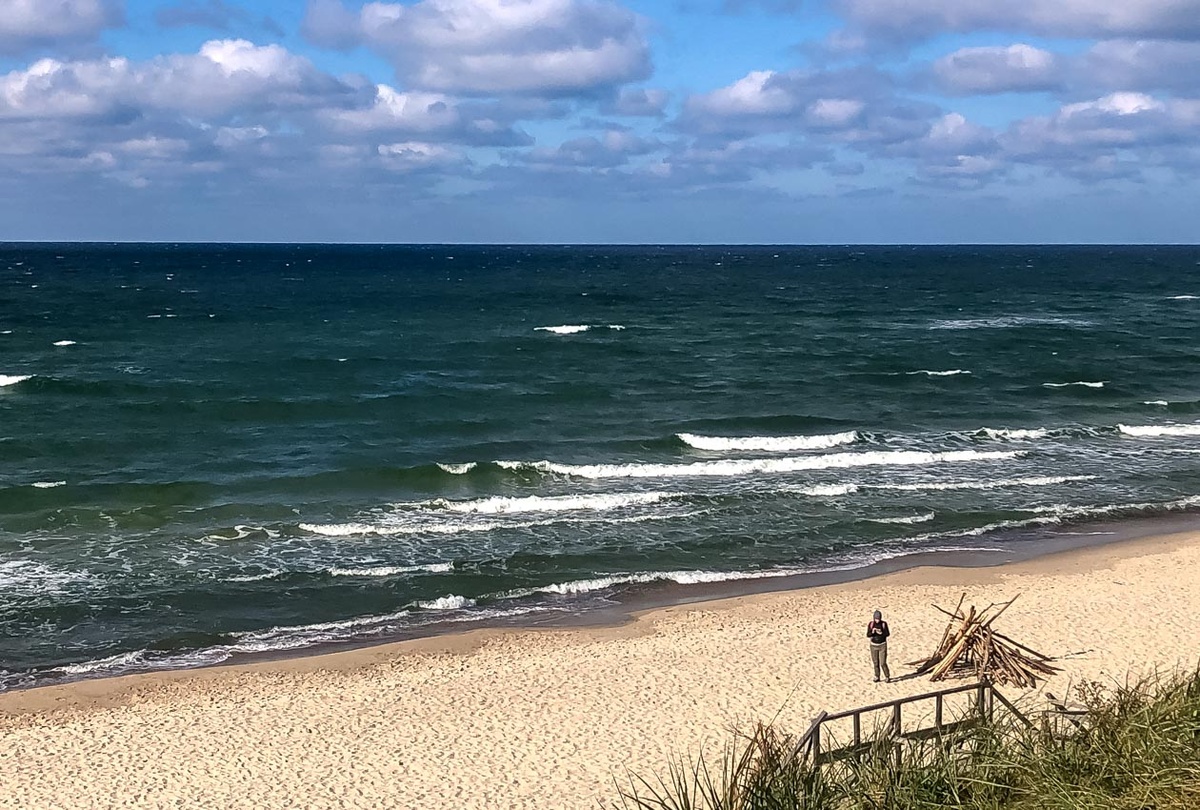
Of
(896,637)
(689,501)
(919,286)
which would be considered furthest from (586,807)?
(919,286)

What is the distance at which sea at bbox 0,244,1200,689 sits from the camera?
79.9 ft

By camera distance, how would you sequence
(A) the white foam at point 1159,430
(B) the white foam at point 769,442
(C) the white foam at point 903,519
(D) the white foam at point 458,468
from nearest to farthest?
(C) the white foam at point 903,519 → (D) the white foam at point 458,468 → (B) the white foam at point 769,442 → (A) the white foam at point 1159,430

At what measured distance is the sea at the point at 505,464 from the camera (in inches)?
959

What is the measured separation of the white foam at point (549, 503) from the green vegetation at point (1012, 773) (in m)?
19.9

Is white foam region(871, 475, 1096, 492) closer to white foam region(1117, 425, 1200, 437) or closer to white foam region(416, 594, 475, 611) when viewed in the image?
white foam region(1117, 425, 1200, 437)

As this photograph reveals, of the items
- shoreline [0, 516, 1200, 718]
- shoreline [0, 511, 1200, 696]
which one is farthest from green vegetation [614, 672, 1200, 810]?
shoreline [0, 511, 1200, 696]

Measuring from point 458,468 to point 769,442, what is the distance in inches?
435

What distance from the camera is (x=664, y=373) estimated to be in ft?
175

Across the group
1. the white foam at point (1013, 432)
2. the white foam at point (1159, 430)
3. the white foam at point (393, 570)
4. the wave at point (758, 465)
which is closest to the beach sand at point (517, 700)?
the white foam at point (393, 570)

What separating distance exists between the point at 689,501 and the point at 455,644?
37.0 feet

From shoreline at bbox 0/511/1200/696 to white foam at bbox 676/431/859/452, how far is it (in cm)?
1038

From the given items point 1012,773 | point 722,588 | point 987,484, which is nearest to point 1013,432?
point 987,484

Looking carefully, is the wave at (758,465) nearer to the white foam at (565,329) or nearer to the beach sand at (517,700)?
the beach sand at (517,700)

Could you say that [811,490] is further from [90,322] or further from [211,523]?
[90,322]
